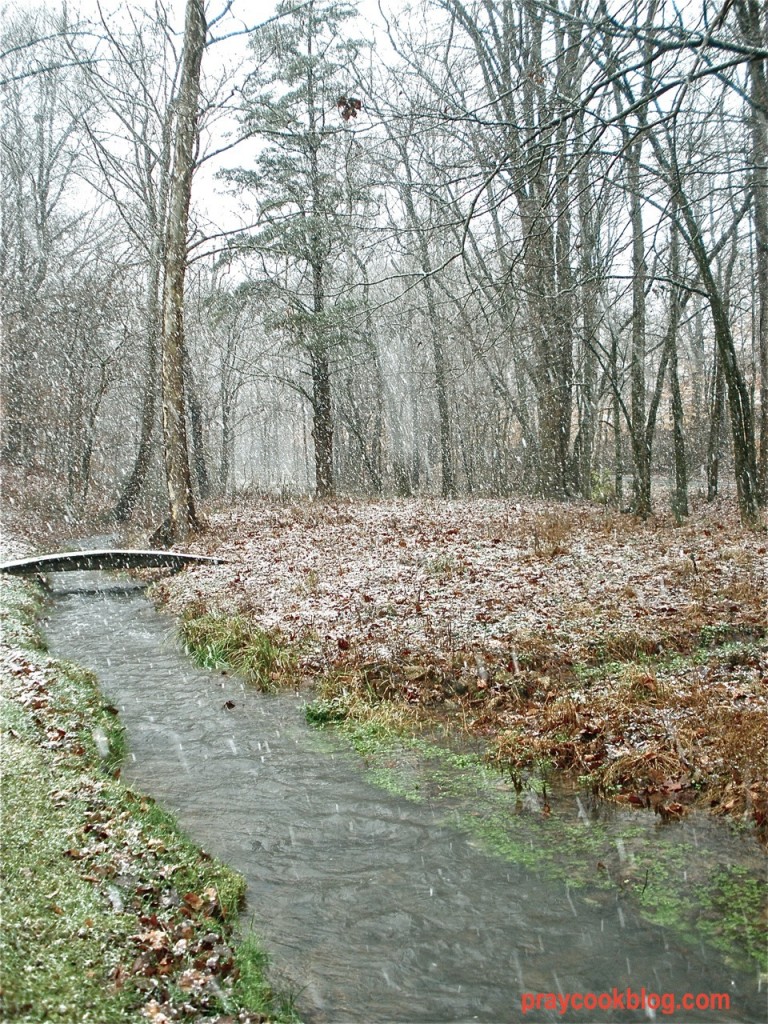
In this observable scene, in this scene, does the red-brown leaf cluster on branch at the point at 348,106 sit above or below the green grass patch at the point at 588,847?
above

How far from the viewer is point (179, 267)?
16391 mm

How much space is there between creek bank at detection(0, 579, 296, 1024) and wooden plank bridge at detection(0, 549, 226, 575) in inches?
338

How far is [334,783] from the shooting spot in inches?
239

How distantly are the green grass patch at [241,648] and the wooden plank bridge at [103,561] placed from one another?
13.1ft

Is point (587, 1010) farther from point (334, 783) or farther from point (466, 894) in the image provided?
point (334, 783)

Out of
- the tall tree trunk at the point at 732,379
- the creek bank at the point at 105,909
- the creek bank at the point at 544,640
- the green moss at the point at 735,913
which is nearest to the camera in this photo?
the creek bank at the point at 105,909

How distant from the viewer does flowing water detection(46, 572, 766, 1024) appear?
3623mm

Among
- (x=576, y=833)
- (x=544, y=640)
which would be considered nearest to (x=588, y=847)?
(x=576, y=833)

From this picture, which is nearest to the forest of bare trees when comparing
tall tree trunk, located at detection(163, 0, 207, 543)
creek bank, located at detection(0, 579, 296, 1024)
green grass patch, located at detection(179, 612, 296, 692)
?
tall tree trunk, located at detection(163, 0, 207, 543)

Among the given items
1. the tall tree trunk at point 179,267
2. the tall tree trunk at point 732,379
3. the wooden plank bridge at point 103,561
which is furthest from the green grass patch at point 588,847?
the tall tree trunk at point 179,267

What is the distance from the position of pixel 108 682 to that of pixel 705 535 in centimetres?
1008

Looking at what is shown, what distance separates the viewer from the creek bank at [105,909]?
3141 mm

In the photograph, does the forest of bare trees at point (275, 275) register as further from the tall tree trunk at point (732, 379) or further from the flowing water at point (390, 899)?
the flowing water at point (390, 899)

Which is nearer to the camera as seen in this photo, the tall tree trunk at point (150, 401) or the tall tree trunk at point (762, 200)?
the tall tree trunk at point (762, 200)
